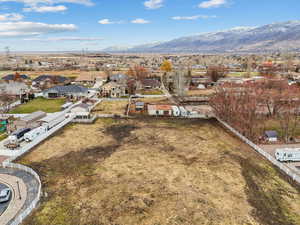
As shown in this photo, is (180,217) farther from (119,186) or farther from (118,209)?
(119,186)

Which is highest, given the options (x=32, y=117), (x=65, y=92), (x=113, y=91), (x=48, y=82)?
(x=48, y=82)

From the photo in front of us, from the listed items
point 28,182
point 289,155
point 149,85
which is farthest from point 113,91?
point 289,155

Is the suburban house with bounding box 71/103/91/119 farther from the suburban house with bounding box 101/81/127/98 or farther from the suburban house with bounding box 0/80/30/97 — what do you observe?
the suburban house with bounding box 0/80/30/97

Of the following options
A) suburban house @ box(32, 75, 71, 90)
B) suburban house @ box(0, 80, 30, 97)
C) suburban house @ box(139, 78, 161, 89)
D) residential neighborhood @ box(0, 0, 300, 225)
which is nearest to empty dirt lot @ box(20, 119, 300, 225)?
residential neighborhood @ box(0, 0, 300, 225)

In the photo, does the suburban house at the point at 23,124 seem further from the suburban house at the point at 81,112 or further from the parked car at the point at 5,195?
the parked car at the point at 5,195

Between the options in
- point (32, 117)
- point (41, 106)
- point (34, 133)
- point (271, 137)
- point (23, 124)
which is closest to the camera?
point (34, 133)

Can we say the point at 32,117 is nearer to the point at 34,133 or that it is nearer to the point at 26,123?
the point at 26,123
